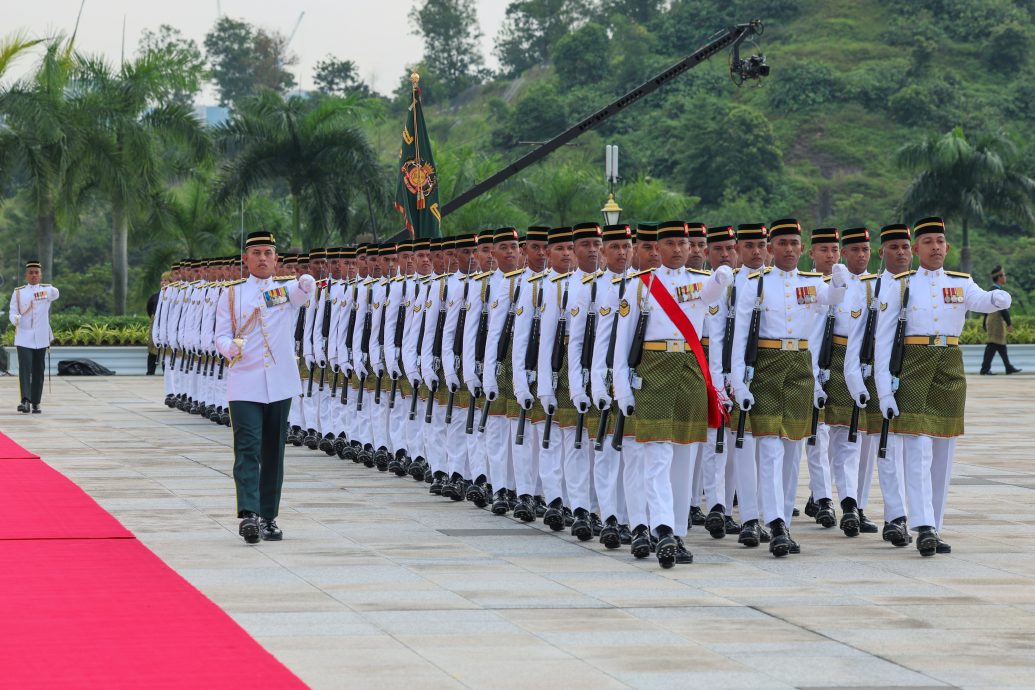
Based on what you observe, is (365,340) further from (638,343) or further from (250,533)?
(638,343)

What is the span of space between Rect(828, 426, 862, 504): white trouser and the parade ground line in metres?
0.32

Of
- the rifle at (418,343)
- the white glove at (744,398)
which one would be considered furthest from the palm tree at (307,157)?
the white glove at (744,398)

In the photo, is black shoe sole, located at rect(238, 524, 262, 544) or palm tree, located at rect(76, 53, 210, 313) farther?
palm tree, located at rect(76, 53, 210, 313)

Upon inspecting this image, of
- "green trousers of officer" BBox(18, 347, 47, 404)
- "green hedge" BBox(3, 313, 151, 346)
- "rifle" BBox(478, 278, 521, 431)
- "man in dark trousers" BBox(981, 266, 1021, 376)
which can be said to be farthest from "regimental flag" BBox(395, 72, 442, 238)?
"rifle" BBox(478, 278, 521, 431)

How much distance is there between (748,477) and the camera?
9.84 metres

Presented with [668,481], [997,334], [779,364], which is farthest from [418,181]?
[668,481]

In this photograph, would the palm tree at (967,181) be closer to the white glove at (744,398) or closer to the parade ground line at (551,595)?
the parade ground line at (551,595)

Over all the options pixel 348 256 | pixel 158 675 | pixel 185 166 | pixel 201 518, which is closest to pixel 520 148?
pixel 185 166

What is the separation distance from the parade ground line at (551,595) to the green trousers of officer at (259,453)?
27 cm

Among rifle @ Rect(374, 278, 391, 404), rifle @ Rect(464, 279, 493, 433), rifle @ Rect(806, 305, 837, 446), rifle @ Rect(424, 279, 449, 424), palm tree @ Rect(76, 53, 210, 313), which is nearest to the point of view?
rifle @ Rect(806, 305, 837, 446)

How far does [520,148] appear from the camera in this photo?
74.6m

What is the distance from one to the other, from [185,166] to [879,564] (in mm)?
29732

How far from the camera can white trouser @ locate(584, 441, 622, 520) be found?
388 inches

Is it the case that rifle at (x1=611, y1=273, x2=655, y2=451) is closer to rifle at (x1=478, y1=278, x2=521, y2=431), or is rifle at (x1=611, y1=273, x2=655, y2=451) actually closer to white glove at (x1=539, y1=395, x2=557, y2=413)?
white glove at (x1=539, y1=395, x2=557, y2=413)
